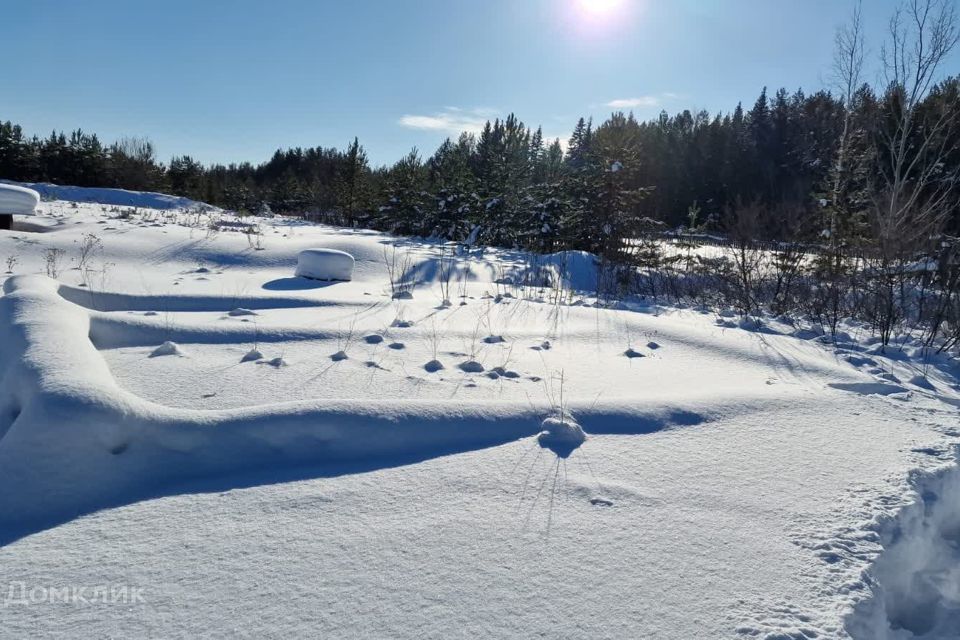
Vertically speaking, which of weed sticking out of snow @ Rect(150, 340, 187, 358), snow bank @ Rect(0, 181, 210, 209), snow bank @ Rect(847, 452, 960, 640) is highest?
snow bank @ Rect(0, 181, 210, 209)

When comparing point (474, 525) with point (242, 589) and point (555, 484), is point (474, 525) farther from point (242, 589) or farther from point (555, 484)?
point (242, 589)

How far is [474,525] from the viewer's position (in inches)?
70.7

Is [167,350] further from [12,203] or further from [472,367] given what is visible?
[12,203]

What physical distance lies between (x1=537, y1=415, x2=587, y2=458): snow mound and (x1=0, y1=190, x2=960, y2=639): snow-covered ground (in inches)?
0.4

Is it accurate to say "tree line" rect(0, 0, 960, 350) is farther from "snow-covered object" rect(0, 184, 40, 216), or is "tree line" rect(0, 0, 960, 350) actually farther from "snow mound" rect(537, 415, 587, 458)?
"snow-covered object" rect(0, 184, 40, 216)

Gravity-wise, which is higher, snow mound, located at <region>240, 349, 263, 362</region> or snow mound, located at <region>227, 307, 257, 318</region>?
snow mound, located at <region>227, 307, 257, 318</region>

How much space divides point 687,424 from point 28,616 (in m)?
2.65

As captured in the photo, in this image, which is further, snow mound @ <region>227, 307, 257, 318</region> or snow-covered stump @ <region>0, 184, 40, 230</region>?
snow-covered stump @ <region>0, 184, 40, 230</region>

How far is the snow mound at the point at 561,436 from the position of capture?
8.02ft

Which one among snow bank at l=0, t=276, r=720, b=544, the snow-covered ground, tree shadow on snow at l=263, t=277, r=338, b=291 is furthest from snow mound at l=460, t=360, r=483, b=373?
tree shadow on snow at l=263, t=277, r=338, b=291

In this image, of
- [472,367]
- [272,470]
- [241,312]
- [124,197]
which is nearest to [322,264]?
[241,312]

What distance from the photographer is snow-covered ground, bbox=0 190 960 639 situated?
143cm

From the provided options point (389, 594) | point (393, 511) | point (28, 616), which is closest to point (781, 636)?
point (389, 594)

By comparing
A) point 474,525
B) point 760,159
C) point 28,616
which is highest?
point 760,159
